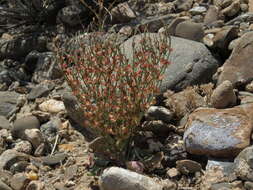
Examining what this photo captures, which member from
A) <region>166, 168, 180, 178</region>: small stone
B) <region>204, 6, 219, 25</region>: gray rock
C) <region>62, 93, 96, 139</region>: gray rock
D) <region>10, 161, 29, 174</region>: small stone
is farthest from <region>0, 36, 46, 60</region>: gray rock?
<region>166, 168, 180, 178</region>: small stone

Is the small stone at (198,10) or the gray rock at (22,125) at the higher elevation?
the small stone at (198,10)

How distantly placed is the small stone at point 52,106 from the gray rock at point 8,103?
364 millimetres

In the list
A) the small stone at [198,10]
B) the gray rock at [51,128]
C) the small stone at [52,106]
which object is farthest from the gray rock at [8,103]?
the small stone at [198,10]

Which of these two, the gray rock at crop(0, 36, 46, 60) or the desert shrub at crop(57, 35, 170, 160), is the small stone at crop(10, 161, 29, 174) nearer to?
the desert shrub at crop(57, 35, 170, 160)

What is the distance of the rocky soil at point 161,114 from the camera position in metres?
3.83

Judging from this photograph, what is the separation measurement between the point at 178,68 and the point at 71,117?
118 centimetres

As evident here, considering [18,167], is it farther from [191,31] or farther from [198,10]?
[198,10]

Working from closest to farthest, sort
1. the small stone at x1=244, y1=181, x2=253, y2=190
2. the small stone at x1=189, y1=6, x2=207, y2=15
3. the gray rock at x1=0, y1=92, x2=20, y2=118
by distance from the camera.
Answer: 1. the small stone at x1=244, y1=181, x2=253, y2=190
2. the gray rock at x1=0, y1=92, x2=20, y2=118
3. the small stone at x1=189, y1=6, x2=207, y2=15

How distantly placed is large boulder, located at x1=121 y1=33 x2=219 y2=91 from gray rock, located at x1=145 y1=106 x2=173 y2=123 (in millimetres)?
358

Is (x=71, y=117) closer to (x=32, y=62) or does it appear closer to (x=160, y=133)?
(x=160, y=133)

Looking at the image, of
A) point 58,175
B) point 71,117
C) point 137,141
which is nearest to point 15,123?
point 71,117

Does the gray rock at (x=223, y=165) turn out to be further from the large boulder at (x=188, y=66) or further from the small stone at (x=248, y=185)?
the large boulder at (x=188, y=66)

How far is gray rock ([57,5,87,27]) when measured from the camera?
6805 mm

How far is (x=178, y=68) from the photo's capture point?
4.98m
